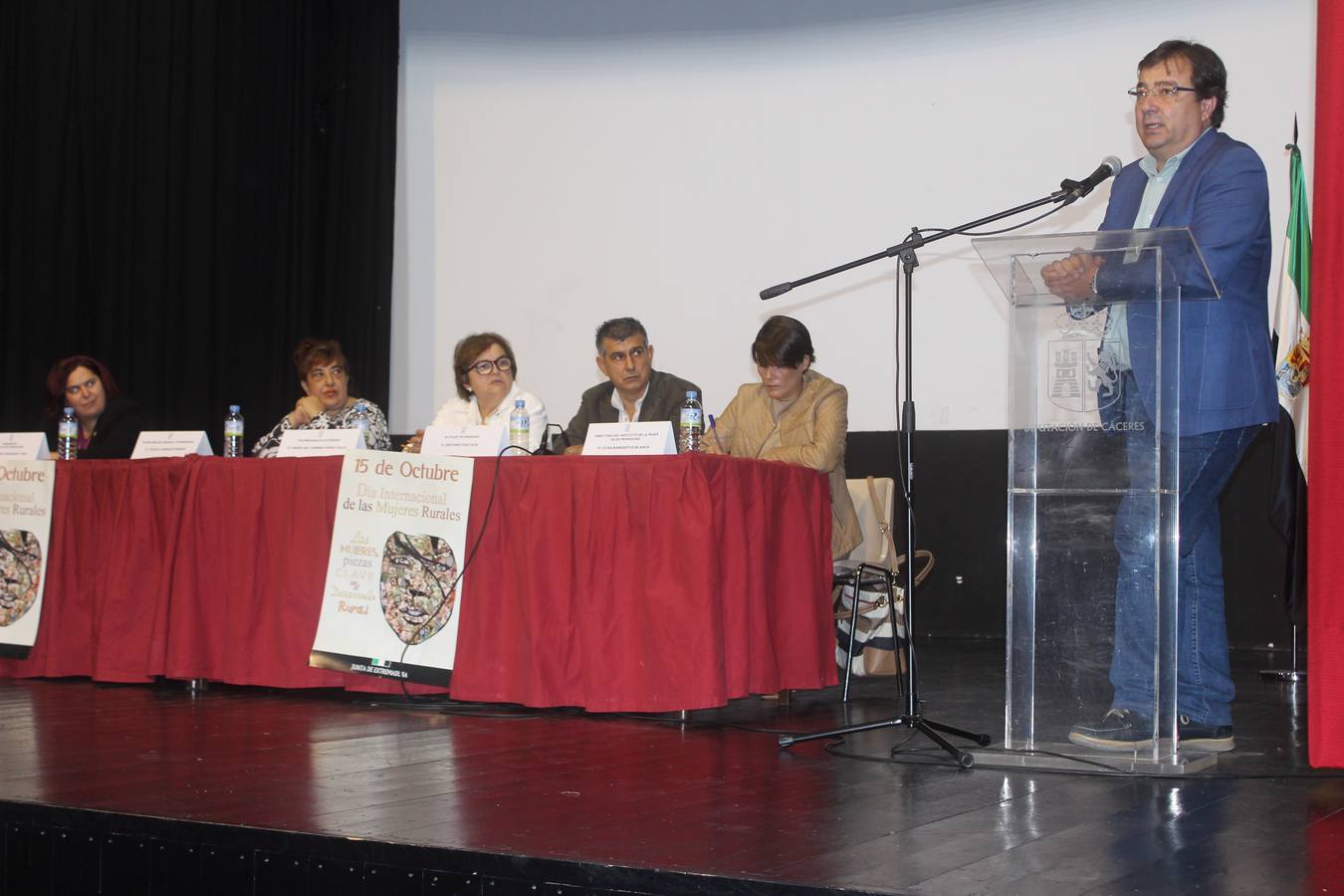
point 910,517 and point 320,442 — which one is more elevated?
point 320,442

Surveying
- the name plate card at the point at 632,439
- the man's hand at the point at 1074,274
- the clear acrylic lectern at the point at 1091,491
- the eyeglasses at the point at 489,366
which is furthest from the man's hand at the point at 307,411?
the man's hand at the point at 1074,274

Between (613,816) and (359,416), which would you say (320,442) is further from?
(613,816)

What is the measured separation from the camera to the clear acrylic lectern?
→ 2.58 meters

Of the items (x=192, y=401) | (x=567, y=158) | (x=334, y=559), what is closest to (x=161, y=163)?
(x=192, y=401)

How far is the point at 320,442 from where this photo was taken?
407 centimetres

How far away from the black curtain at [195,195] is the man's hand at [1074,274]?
468 cm

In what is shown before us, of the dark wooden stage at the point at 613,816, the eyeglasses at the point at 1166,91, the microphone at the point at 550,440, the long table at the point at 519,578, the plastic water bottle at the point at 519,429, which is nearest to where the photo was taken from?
the dark wooden stage at the point at 613,816

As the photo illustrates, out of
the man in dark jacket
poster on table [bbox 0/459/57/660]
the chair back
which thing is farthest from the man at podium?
poster on table [bbox 0/459/57/660]

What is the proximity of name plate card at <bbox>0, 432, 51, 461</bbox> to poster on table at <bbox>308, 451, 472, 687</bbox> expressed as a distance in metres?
1.36

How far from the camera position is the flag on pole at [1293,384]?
4.91m

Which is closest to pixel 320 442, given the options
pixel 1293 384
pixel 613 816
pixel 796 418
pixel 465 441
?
pixel 465 441

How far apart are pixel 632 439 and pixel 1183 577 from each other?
4.71 ft

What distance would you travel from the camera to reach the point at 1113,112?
5.52m

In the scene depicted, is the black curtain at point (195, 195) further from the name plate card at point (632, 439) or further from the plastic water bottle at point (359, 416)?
the name plate card at point (632, 439)
